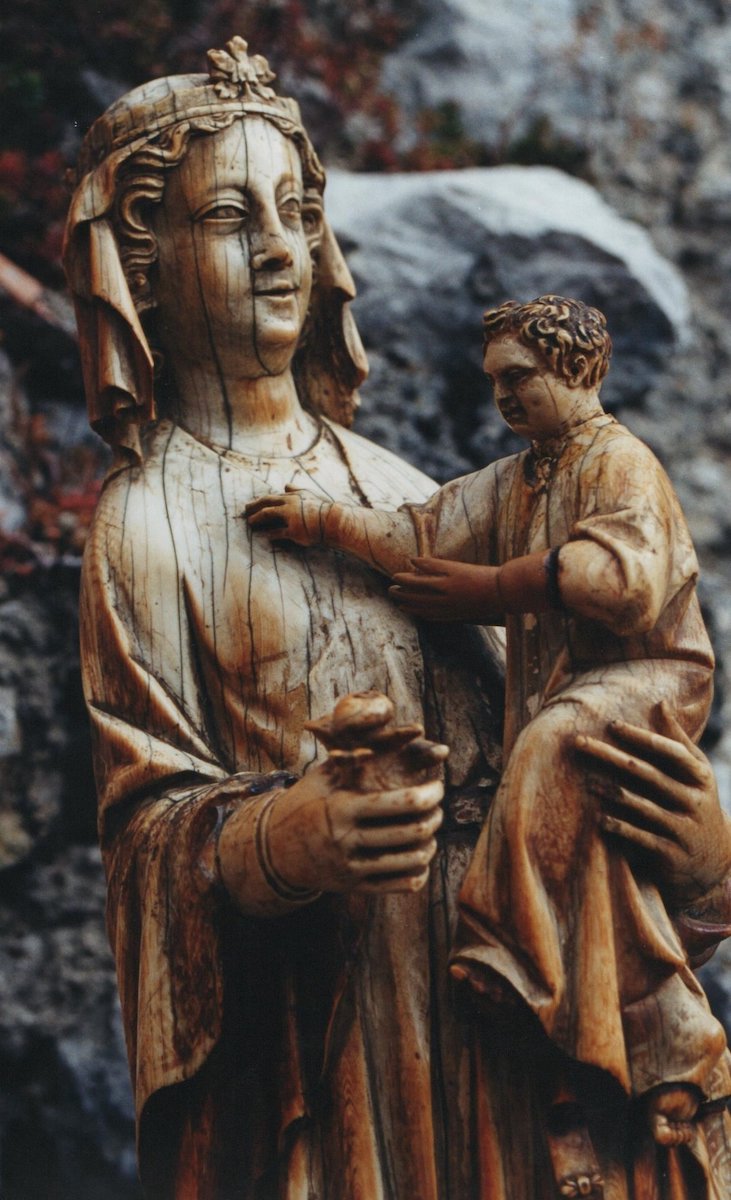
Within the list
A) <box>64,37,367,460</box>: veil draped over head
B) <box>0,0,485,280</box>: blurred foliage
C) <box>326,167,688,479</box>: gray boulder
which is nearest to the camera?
<box>64,37,367,460</box>: veil draped over head

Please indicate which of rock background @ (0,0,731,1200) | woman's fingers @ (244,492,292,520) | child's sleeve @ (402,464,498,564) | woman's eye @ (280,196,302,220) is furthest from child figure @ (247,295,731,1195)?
rock background @ (0,0,731,1200)

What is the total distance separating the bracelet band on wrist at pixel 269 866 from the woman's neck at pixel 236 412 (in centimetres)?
91

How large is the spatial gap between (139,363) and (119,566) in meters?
0.40

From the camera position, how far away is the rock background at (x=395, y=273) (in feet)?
20.0

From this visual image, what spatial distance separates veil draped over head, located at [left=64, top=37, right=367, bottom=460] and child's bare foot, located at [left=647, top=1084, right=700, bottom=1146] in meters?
1.47

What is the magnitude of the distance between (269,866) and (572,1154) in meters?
0.64

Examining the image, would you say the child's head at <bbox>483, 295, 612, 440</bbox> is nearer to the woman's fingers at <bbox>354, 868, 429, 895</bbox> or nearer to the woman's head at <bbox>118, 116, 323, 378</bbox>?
the woman's head at <bbox>118, 116, 323, 378</bbox>

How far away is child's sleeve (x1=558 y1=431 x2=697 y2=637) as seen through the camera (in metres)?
2.94

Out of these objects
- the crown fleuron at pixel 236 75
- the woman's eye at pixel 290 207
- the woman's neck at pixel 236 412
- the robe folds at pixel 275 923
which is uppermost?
the crown fleuron at pixel 236 75

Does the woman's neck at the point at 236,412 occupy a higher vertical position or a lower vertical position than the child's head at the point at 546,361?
higher

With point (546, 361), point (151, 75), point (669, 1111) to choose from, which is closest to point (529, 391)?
point (546, 361)

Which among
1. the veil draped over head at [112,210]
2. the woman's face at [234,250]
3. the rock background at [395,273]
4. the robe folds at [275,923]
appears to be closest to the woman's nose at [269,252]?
the woman's face at [234,250]

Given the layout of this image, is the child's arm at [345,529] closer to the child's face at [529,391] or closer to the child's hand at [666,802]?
the child's face at [529,391]

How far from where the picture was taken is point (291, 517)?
3.42 m
